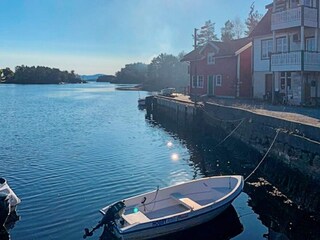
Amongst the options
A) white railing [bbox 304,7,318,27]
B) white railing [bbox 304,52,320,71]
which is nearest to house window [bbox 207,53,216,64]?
white railing [bbox 304,7,318,27]

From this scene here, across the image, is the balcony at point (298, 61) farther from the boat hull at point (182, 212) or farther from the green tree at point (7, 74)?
the green tree at point (7, 74)

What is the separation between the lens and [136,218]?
33.1ft

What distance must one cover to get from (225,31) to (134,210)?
81083mm

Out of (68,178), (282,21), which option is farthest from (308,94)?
(68,178)

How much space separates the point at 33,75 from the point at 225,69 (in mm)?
141430

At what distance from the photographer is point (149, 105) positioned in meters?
46.2

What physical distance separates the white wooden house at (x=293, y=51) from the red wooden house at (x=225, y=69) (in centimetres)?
422

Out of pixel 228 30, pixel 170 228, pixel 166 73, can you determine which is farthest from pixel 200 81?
pixel 166 73

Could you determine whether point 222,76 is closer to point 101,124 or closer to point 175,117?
point 175,117

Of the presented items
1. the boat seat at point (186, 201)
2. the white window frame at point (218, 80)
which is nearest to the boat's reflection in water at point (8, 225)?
the boat seat at point (186, 201)

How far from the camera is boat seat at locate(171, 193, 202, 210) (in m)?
10.7

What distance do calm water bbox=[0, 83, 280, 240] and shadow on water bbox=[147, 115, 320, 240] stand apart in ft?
1.06

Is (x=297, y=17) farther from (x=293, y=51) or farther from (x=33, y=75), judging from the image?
(x=33, y=75)

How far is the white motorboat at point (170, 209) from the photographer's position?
31.7ft
